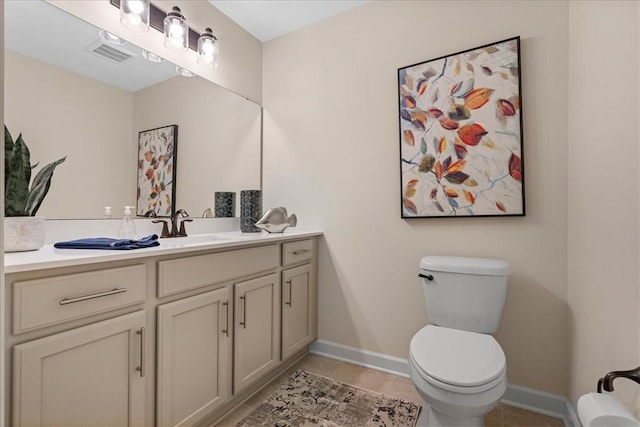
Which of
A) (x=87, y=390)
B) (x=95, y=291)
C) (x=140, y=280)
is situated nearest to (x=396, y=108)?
(x=140, y=280)

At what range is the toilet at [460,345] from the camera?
109cm

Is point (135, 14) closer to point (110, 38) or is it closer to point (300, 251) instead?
point (110, 38)

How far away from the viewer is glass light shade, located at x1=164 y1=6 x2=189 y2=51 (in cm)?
173

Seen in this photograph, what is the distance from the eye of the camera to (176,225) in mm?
1820

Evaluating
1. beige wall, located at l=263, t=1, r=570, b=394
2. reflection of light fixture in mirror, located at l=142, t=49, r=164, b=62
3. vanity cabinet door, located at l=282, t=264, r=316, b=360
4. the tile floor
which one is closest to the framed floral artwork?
beige wall, located at l=263, t=1, r=570, b=394

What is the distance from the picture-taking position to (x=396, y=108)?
1.93m

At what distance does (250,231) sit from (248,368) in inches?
35.3

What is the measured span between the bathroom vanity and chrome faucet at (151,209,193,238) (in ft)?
1.48

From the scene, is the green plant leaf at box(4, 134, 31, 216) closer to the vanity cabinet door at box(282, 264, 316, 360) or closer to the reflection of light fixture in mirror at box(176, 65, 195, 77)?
the reflection of light fixture in mirror at box(176, 65, 195, 77)

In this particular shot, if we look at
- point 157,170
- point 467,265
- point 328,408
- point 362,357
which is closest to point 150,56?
point 157,170

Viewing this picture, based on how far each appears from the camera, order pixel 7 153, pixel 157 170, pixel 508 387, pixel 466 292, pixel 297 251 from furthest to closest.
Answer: pixel 297 251 < pixel 157 170 < pixel 508 387 < pixel 466 292 < pixel 7 153

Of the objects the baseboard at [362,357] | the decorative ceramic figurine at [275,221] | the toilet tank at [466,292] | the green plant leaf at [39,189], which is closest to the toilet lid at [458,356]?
the toilet tank at [466,292]

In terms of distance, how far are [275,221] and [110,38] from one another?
127 cm

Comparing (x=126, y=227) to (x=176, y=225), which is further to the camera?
(x=176, y=225)
